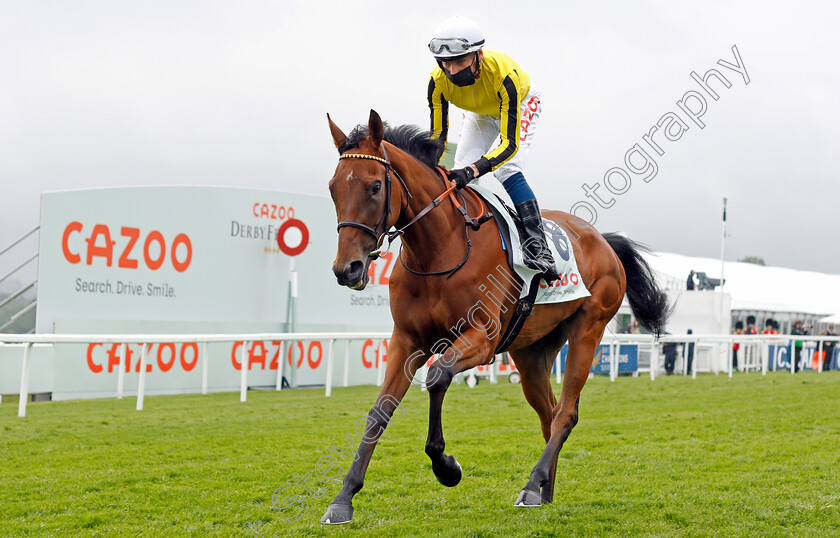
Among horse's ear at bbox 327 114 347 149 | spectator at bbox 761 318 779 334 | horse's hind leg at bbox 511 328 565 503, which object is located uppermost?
horse's ear at bbox 327 114 347 149

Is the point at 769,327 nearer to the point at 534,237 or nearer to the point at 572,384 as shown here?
the point at 572,384

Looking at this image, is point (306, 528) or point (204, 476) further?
point (204, 476)

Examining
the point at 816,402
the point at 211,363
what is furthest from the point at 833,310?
the point at 211,363

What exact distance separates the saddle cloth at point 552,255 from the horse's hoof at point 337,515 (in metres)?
1.46

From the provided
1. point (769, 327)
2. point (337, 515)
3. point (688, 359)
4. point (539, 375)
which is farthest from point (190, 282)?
point (769, 327)

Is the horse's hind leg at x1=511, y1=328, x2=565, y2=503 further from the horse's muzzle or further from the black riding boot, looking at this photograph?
the horse's muzzle

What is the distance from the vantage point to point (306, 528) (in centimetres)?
394

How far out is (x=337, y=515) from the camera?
3436 mm

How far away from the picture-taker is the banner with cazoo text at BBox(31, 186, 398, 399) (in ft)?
37.1

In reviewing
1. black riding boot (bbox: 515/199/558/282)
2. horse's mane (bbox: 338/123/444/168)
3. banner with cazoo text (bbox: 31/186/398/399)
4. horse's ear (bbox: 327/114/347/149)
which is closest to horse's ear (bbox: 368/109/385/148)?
horse's ear (bbox: 327/114/347/149)

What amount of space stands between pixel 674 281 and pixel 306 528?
23.3 metres

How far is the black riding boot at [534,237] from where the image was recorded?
4312mm

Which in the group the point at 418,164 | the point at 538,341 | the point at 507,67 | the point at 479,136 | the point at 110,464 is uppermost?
the point at 507,67

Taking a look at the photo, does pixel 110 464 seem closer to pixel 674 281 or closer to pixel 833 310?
pixel 674 281
